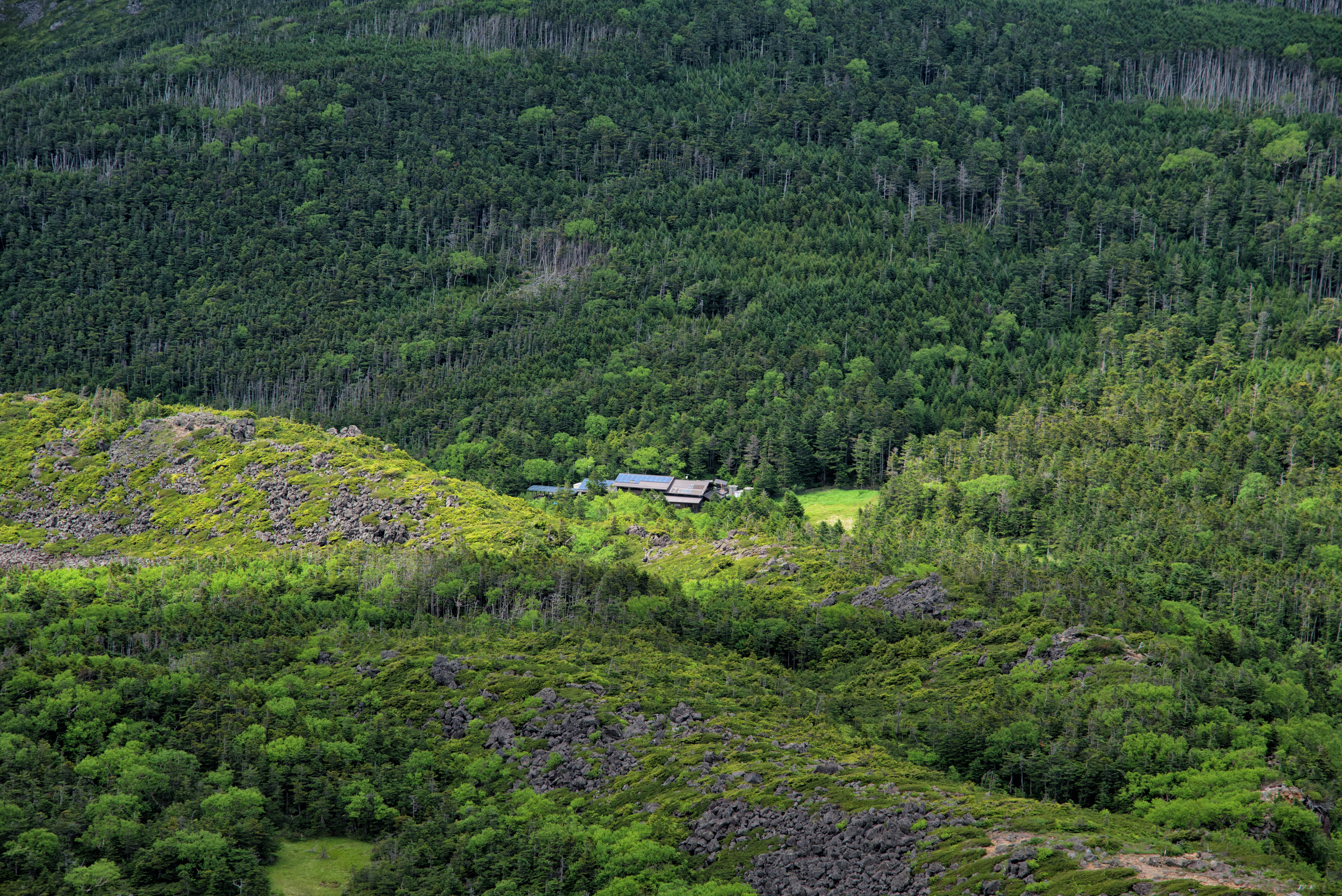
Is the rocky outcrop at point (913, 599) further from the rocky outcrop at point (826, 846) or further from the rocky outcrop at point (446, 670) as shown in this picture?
the rocky outcrop at point (826, 846)

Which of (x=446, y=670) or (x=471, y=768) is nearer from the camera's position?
(x=471, y=768)

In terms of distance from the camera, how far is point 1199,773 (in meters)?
111

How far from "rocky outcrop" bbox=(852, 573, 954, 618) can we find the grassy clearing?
67494 millimetres

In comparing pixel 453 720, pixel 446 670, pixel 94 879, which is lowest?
pixel 453 720

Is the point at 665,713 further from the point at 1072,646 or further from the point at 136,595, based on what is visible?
the point at 136,595

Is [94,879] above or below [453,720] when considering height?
above

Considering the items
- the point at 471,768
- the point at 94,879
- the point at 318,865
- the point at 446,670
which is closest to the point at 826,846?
the point at 471,768

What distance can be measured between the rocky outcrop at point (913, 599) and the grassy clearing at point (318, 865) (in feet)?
221

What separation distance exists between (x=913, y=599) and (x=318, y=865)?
75.1m

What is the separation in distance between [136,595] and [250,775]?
1890 inches

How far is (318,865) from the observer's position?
115 m

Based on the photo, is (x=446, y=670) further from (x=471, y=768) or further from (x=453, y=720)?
(x=471, y=768)

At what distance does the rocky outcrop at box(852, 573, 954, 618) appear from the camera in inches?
6270

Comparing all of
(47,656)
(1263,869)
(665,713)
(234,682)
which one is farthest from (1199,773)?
(47,656)
